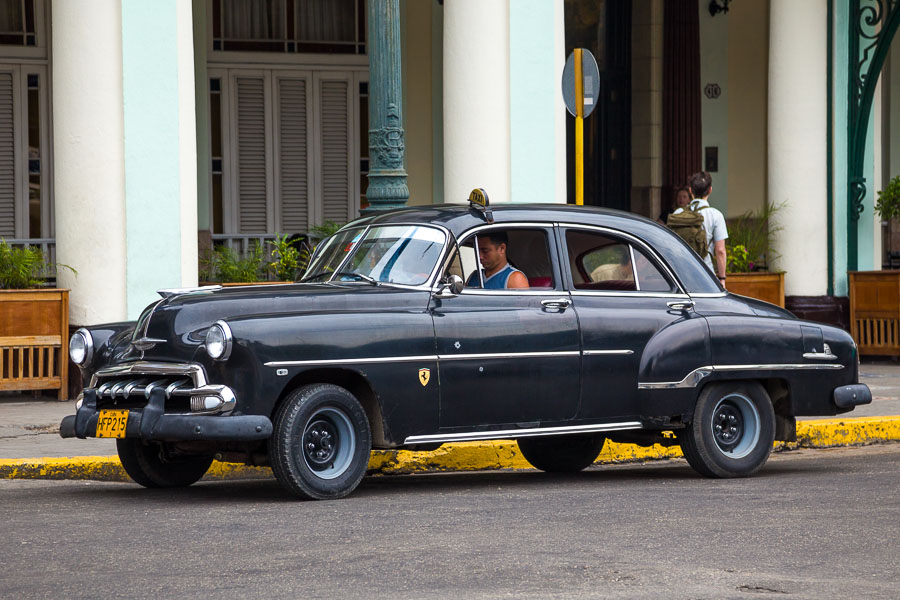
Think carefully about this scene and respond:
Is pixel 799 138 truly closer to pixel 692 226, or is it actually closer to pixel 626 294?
pixel 692 226

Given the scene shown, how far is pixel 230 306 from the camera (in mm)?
7176

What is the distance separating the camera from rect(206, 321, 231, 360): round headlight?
22.7 ft

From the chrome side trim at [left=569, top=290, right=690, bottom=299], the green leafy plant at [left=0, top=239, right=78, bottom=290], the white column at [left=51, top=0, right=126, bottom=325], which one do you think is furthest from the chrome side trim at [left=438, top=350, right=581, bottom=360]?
the green leafy plant at [left=0, top=239, right=78, bottom=290]

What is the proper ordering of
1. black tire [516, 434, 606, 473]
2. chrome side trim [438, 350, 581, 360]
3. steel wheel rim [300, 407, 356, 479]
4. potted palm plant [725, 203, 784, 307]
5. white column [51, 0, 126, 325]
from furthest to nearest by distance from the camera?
potted palm plant [725, 203, 784, 307] < white column [51, 0, 126, 325] < black tire [516, 434, 606, 473] < chrome side trim [438, 350, 581, 360] < steel wheel rim [300, 407, 356, 479]

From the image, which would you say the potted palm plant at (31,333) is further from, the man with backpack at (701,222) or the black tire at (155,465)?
the man with backpack at (701,222)

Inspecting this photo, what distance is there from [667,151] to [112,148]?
8304 millimetres

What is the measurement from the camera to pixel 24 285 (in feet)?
40.8

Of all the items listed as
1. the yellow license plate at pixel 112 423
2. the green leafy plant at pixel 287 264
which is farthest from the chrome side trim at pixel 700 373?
the green leafy plant at pixel 287 264

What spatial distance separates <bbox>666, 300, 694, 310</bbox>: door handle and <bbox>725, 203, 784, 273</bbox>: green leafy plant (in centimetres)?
734

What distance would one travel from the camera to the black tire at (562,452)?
8.98 meters

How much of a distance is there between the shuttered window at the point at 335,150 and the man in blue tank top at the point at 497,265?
28.5 feet

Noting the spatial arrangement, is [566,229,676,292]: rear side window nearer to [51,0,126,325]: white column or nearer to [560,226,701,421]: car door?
[560,226,701,421]: car door

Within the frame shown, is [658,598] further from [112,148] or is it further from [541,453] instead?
[112,148]

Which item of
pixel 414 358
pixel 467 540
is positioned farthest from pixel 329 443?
pixel 467 540
